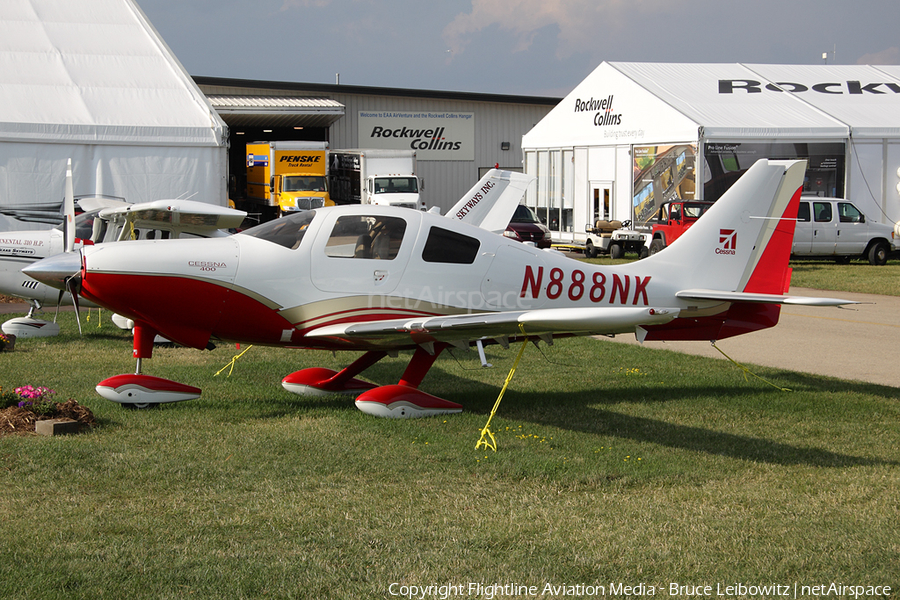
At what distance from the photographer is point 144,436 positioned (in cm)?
687

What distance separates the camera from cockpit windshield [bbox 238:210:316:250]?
303 inches

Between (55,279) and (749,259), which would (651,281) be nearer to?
(749,259)

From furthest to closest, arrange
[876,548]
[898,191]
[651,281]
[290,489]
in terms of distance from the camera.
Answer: [898,191], [651,281], [290,489], [876,548]

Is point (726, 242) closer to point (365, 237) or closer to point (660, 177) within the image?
point (365, 237)

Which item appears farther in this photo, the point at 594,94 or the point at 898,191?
the point at 594,94

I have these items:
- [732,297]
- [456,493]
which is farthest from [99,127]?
[456,493]

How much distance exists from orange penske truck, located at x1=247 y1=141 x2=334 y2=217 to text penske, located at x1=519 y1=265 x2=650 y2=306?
26.5 m

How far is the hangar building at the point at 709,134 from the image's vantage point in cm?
2664

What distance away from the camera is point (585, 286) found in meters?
8.41

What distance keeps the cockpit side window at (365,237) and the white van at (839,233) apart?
20.3 meters

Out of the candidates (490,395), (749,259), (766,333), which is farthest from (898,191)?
(490,395)

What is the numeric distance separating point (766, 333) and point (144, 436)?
10.3m

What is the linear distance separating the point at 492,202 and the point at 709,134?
46.4ft

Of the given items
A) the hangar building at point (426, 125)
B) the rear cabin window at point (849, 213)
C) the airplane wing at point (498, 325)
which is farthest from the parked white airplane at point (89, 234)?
the hangar building at point (426, 125)
